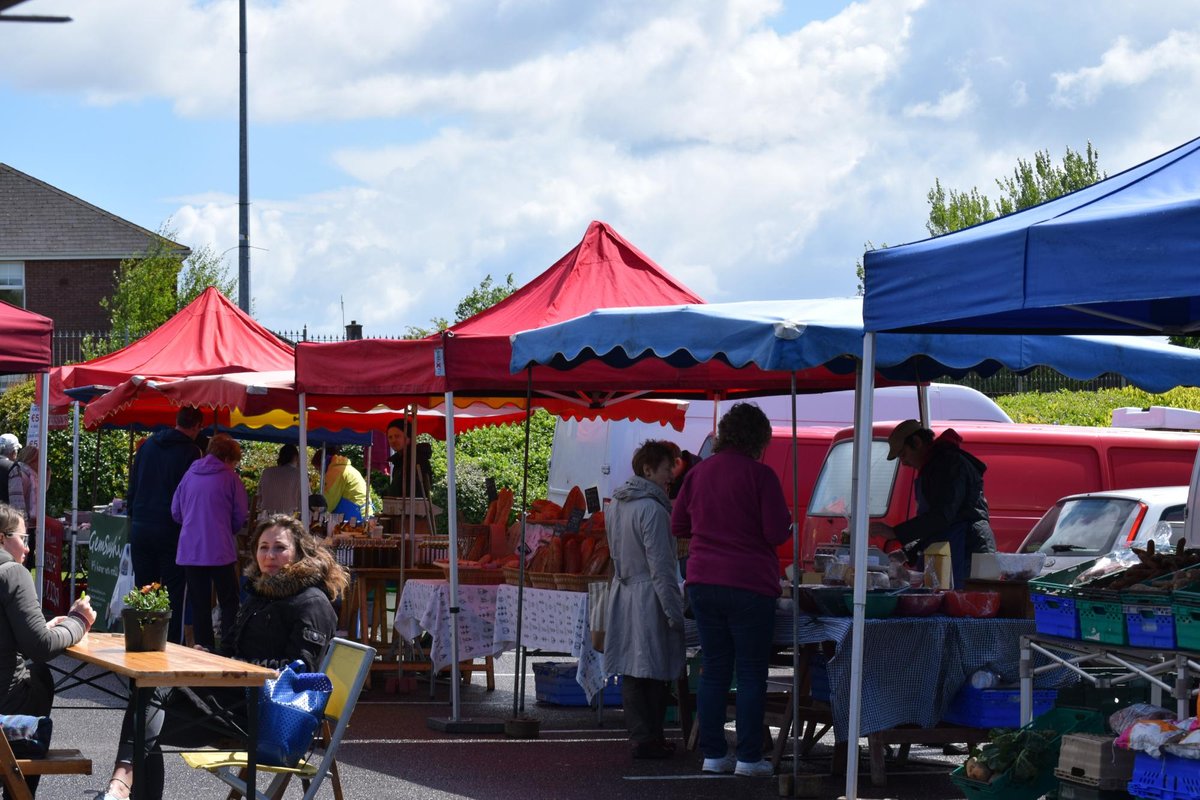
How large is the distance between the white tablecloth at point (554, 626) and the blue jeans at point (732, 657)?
1.11m

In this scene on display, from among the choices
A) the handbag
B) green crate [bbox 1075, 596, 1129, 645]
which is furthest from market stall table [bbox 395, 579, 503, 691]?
green crate [bbox 1075, 596, 1129, 645]

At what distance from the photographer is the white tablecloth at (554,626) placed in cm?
987

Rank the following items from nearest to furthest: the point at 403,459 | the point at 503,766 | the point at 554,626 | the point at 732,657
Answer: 1. the point at 732,657
2. the point at 503,766
3. the point at 554,626
4. the point at 403,459

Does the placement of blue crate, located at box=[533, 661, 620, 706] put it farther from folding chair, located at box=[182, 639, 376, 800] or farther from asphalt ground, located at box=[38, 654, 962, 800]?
folding chair, located at box=[182, 639, 376, 800]

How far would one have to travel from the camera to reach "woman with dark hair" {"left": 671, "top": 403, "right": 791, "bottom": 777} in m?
8.26

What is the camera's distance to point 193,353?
50.2ft

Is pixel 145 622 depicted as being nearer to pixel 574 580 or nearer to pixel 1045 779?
pixel 1045 779

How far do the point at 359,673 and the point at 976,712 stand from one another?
340 cm

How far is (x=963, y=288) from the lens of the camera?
20.4 feet

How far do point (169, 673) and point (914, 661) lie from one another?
3.85m

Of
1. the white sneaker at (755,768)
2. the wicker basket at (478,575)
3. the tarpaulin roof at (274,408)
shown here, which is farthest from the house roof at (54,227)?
the white sneaker at (755,768)

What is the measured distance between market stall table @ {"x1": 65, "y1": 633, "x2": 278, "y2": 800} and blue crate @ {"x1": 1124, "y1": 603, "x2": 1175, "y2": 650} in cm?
325

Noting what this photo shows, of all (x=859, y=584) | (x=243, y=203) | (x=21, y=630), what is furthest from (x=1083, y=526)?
(x=243, y=203)

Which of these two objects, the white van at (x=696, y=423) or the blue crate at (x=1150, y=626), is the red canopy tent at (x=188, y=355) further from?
the blue crate at (x=1150, y=626)
